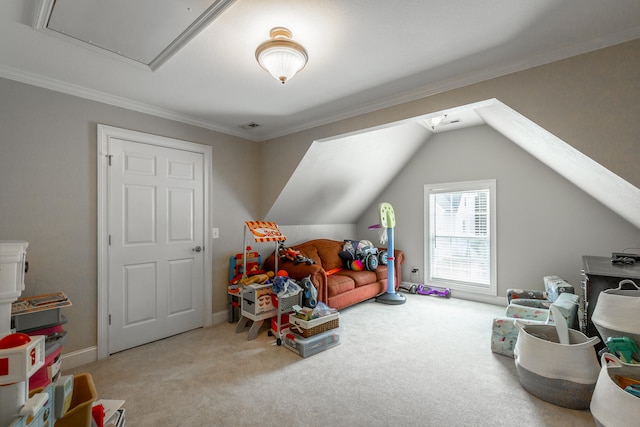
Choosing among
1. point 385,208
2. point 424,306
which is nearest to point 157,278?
point 385,208

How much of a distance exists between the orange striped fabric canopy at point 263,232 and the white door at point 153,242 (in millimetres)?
623

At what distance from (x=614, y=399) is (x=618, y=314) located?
1.79 feet

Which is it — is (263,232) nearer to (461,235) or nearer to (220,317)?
(220,317)

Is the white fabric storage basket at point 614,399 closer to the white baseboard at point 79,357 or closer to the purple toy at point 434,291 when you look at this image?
the purple toy at point 434,291

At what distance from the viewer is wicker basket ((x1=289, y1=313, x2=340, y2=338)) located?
2.74 meters

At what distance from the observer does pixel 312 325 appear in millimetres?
2732

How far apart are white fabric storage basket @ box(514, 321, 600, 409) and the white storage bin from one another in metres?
1.58

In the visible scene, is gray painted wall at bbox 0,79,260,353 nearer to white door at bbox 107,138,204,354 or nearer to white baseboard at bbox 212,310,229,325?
white door at bbox 107,138,204,354

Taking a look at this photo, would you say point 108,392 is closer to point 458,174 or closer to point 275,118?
point 275,118

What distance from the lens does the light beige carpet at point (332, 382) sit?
1859 millimetres

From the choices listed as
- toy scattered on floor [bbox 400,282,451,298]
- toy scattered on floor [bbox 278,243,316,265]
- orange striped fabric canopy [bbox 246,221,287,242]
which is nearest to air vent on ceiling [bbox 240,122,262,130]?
orange striped fabric canopy [bbox 246,221,287,242]

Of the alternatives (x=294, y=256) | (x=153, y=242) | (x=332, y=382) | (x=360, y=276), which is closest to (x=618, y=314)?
(x=332, y=382)

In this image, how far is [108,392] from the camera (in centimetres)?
213

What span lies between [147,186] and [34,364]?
2304 mm
